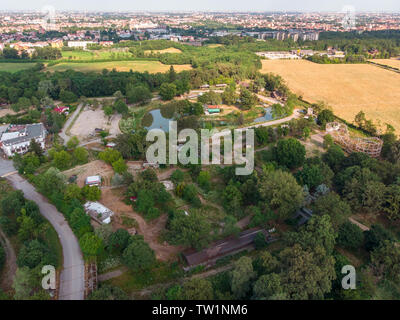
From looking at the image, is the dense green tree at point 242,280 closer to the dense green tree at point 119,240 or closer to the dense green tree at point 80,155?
the dense green tree at point 119,240

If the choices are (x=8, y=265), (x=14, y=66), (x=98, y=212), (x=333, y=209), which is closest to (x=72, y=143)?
(x=98, y=212)

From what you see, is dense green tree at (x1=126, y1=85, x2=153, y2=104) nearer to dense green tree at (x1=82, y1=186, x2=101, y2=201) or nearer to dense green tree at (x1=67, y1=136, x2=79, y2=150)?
dense green tree at (x1=67, y1=136, x2=79, y2=150)

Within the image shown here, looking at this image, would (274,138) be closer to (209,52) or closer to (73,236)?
(73,236)

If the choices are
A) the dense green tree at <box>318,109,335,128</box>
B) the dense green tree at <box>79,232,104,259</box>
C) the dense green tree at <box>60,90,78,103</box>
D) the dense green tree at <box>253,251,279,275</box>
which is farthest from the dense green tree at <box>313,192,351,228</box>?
the dense green tree at <box>60,90,78,103</box>

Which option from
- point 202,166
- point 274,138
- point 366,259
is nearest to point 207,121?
point 274,138

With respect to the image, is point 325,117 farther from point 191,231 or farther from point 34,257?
point 34,257

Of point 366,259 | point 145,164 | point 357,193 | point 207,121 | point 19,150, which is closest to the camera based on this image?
point 366,259
